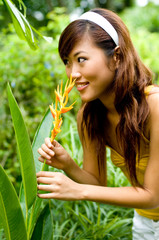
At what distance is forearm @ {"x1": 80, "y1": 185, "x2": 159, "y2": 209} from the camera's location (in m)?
1.01

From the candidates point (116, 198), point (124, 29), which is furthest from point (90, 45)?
point (116, 198)

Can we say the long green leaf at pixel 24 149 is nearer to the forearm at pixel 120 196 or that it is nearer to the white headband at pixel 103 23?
the forearm at pixel 120 196

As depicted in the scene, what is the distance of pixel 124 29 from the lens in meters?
1.20

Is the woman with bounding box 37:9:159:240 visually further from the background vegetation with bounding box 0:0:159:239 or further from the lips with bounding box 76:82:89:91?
the background vegetation with bounding box 0:0:159:239

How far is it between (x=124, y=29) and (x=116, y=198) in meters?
0.64

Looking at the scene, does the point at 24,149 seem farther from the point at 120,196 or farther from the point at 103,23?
the point at 103,23

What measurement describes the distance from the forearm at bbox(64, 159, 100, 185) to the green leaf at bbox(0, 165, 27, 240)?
0.39 m

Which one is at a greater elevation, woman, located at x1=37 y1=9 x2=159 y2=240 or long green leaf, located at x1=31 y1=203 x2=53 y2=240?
woman, located at x1=37 y1=9 x2=159 y2=240

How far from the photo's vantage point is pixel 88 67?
108cm

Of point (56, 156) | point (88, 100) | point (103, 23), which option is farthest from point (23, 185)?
point (103, 23)

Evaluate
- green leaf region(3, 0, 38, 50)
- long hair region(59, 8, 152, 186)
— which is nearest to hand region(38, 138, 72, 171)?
long hair region(59, 8, 152, 186)

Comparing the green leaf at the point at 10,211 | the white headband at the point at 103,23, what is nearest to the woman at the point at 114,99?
the white headband at the point at 103,23

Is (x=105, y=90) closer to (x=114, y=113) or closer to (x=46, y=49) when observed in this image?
(x=114, y=113)

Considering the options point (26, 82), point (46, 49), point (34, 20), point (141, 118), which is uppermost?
point (141, 118)
